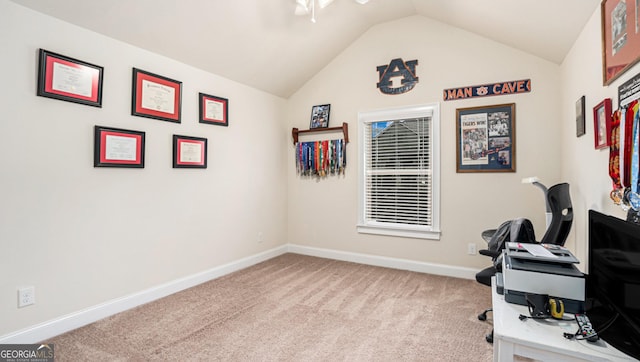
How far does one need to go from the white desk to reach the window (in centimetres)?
241

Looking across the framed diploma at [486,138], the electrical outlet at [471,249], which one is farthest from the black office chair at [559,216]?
the electrical outlet at [471,249]

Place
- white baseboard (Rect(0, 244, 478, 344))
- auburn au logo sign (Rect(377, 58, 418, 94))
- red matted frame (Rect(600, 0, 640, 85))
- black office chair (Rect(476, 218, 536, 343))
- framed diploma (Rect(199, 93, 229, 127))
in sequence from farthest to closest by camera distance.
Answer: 1. auburn au logo sign (Rect(377, 58, 418, 94))
2. framed diploma (Rect(199, 93, 229, 127))
3. white baseboard (Rect(0, 244, 478, 344))
4. black office chair (Rect(476, 218, 536, 343))
5. red matted frame (Rect(600, 0, 640, 85))

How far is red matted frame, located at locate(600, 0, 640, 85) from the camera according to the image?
1524 millimetres

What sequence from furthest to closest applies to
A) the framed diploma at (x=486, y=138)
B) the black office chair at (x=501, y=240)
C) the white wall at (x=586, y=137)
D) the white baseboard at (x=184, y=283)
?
the framed diploma at (x=486, y=138) → the white baseboard at (x=184, y=283) → the black office chair at (x=501, y=240) → the white wall at (x=586, y=137)

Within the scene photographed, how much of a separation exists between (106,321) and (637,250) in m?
3.24

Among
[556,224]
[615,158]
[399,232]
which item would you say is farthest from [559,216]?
[399,232]

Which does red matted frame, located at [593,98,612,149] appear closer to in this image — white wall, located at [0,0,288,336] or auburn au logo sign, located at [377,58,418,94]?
auburn au logo sign, located at [377,58,418,94]

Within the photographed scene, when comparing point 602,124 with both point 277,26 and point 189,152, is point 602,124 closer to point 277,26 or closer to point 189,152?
point 277,26

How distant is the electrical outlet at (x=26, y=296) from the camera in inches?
82.6

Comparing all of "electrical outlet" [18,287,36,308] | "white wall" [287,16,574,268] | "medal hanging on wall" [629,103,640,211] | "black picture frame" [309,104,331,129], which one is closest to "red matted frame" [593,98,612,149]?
"medal hanging on wall" [629,103,640,211]

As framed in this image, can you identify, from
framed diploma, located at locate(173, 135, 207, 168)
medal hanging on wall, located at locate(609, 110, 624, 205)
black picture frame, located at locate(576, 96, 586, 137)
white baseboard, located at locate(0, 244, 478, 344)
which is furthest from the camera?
framed diploma, located at locate(173, 135, 207, 168)

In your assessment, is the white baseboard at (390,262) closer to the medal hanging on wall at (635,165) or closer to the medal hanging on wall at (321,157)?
the medal hanging on wall at (321,157)

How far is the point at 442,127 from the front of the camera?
11.9 ft

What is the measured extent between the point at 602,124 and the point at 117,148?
3.58 meters
